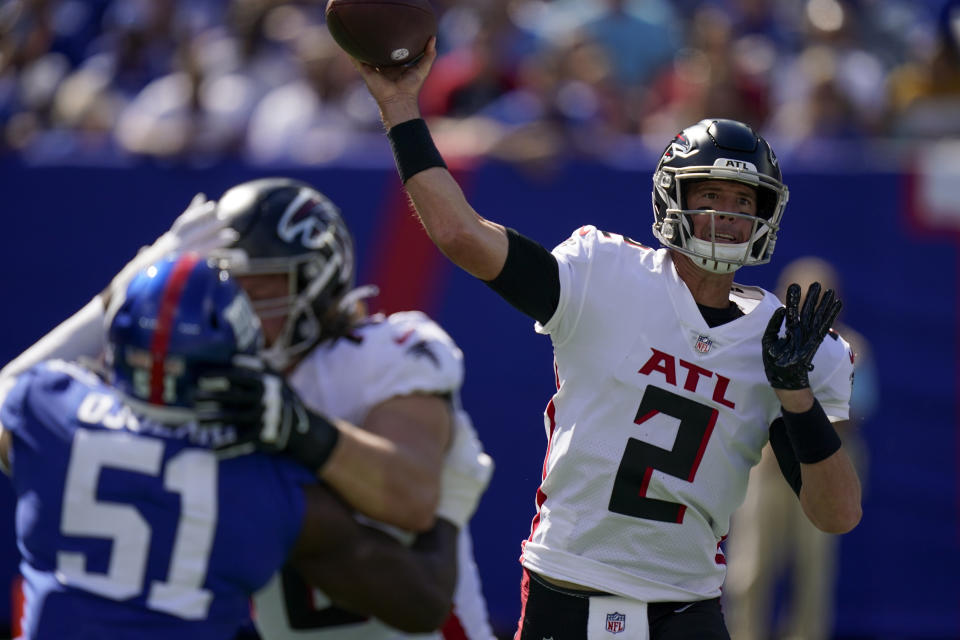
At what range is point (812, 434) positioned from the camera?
320cm

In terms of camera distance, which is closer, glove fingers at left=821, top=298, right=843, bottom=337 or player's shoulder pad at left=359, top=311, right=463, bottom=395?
glove fingers at left=821, top=298, right=843, bottom=337

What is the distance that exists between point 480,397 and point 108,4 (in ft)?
16.3

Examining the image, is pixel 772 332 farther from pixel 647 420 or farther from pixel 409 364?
pixel 409 364

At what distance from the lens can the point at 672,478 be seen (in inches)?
130

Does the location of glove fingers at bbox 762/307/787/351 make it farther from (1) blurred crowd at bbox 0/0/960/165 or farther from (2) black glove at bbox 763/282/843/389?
(1) blurred crowd at bbox 0/0/960/165

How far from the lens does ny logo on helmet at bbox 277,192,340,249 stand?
354 cm

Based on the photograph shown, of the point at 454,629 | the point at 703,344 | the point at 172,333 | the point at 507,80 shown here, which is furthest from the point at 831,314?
the point at 507,80

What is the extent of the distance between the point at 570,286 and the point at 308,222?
77cm

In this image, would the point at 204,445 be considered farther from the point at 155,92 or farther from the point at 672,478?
the point at 155,92

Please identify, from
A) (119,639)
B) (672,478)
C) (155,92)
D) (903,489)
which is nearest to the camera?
(119,639)

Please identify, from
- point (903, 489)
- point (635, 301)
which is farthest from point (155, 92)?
point (635, 301)

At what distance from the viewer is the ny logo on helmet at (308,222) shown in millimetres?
3543

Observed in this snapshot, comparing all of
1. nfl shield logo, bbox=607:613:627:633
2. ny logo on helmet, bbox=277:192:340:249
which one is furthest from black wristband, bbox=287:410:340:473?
nfl shield logo, bbox=607:613:627:633

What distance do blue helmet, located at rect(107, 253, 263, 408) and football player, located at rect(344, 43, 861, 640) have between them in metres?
0.61
